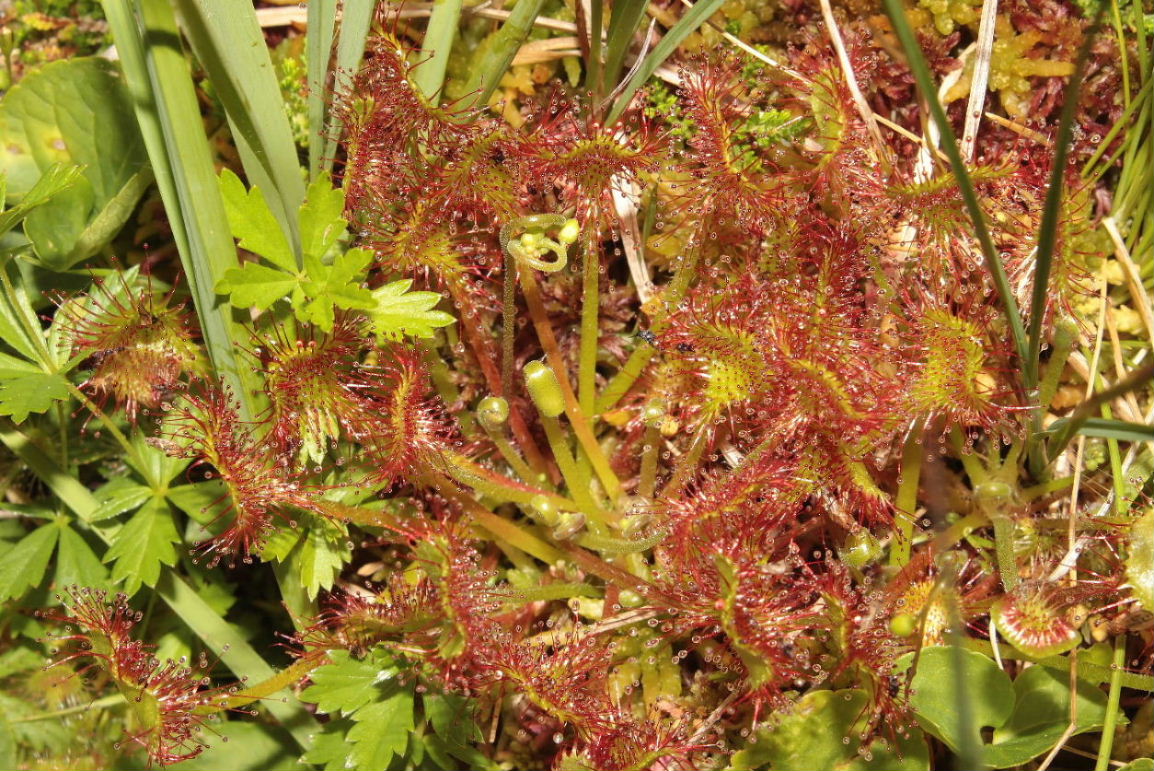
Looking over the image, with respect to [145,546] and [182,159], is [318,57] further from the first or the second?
[145,546]

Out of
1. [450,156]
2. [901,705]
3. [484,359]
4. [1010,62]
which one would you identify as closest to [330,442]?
[484,359]

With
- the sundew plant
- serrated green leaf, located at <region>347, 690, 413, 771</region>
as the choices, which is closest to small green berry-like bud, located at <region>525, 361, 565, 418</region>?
the sundew plant

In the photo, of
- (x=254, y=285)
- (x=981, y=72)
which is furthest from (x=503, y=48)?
(x=981, y=72)

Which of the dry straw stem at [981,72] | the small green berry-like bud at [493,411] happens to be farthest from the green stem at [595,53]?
the dry straw stem at [981,72]

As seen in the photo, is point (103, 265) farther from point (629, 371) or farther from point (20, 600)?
point (629, 371)

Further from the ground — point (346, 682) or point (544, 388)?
point (544, 388)
